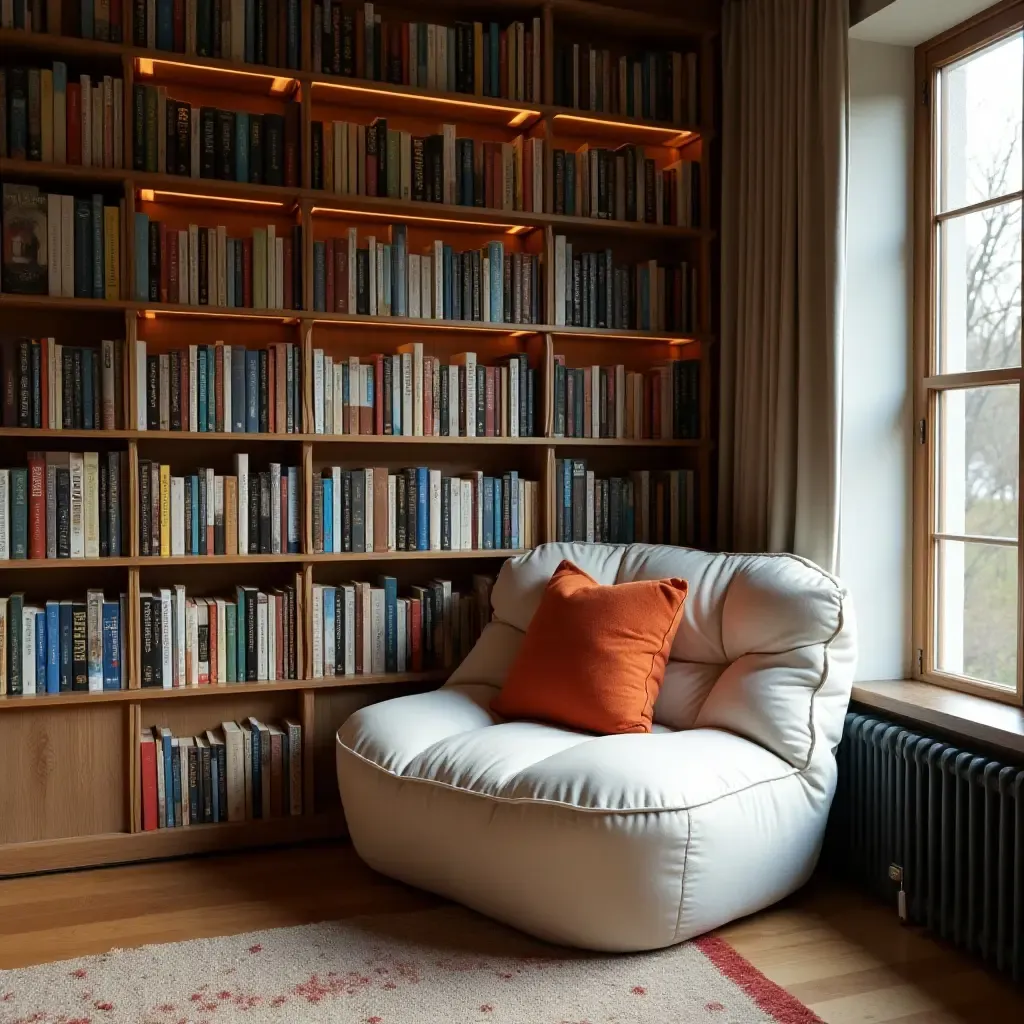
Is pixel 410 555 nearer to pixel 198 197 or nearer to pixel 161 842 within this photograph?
pixel 161 842

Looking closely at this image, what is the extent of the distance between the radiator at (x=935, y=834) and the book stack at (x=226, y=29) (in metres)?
2.46

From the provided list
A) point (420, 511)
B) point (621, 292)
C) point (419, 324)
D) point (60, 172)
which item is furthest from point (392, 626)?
point (60, 172)

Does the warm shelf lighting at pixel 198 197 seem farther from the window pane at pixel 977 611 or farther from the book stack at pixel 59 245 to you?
the window pane at pixel 977 611

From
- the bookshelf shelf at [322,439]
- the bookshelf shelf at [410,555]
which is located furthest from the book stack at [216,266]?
the bookshelf shelf at [410,555]

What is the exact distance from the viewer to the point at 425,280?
3.38 meters

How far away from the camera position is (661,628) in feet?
9.61

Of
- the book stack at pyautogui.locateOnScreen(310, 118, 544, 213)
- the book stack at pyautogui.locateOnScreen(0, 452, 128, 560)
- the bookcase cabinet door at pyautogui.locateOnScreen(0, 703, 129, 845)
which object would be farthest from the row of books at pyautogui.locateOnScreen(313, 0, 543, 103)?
the bookcase cabinet door at pyautogui.locateOnScreen(0, 703, 129, 845)

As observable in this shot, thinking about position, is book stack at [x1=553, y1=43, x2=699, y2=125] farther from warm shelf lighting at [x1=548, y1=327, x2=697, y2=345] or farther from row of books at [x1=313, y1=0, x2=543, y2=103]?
warm shelf lighting at [x1=548, y1=327, x2=697, y2=345]

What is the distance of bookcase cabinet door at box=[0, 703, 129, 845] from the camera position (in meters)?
3.03

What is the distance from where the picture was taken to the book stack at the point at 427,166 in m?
3.26

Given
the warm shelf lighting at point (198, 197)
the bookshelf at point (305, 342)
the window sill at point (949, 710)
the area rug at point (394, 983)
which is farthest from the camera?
the warm shelf lighting at point (198, 197)

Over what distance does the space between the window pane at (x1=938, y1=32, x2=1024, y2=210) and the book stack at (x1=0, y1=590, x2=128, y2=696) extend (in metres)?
2.60

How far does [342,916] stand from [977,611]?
1840 millimetres

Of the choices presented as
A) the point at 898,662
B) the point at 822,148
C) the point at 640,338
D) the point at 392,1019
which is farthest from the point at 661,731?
the point at 822,148
